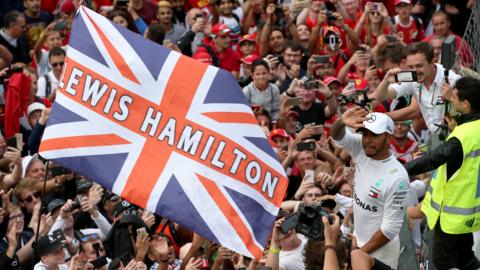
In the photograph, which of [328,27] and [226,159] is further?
[328,27]

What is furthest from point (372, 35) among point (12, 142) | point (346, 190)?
point (12, 142)

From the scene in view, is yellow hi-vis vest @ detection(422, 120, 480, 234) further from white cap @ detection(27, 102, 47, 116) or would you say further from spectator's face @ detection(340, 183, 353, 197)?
white cap @ detection(27, 102, 47, 116)

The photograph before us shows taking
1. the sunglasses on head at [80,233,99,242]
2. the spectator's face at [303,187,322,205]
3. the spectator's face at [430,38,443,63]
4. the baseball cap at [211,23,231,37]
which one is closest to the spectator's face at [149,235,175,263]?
the sunglasses on head at [80,233,99,242]

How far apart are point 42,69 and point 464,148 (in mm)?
8685

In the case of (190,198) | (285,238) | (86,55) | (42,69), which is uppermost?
(86,55)

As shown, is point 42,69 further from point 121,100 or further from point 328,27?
point 121,100

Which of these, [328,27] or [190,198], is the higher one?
[190,198]

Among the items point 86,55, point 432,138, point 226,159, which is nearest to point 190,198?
point 226,159

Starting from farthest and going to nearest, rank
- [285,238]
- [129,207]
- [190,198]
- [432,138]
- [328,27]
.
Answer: [328,27], [129,207], [432,138], [285,238], [190,198]

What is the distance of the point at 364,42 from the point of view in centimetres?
1912

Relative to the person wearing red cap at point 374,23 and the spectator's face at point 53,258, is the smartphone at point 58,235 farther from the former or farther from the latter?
the person wearing red cap at point 374,23

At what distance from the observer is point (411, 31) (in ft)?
64.0

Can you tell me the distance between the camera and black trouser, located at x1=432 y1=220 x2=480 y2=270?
37.7 ft

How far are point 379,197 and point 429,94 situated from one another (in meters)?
2.58
